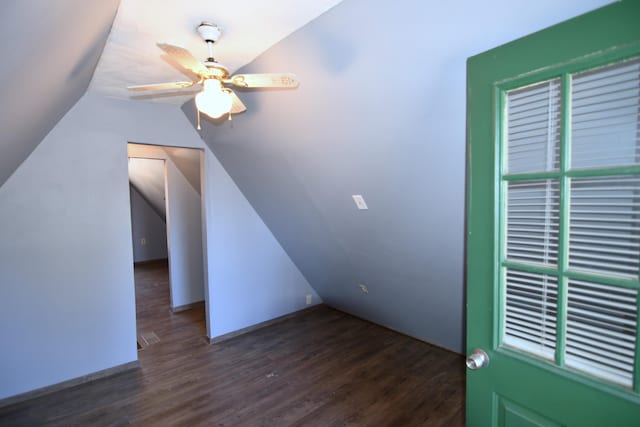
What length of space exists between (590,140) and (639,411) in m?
0.75

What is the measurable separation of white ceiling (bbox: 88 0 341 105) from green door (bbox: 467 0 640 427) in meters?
0.99

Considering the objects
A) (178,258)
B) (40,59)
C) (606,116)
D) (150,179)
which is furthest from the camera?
(150,179)

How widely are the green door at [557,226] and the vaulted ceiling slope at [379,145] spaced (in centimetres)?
34

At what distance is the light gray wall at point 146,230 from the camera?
744cm

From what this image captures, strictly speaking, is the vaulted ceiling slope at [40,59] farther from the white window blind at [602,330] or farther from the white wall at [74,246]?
the white window blind at [602,330]

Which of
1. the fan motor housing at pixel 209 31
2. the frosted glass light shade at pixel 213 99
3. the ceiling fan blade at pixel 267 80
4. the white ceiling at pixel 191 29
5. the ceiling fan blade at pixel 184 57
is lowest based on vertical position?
the frosted glass light shade at pixel 213 99

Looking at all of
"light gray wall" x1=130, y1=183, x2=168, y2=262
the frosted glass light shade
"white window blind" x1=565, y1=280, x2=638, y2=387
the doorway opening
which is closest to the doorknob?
"white window blind" x1=565, y1=280, x2=638, y2=387

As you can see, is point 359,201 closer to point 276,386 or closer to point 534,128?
point 534,128

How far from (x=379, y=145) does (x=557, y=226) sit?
114 cm

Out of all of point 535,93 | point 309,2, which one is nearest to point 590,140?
point 535,93

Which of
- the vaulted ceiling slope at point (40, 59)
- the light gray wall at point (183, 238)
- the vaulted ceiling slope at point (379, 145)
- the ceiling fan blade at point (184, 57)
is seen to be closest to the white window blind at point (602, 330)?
the vaulted ceiling slope at point (379, 145)

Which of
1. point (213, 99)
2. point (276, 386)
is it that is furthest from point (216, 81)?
point (276, 386)

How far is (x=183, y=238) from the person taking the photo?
176 inches

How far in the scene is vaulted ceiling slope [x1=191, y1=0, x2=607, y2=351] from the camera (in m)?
1.35
